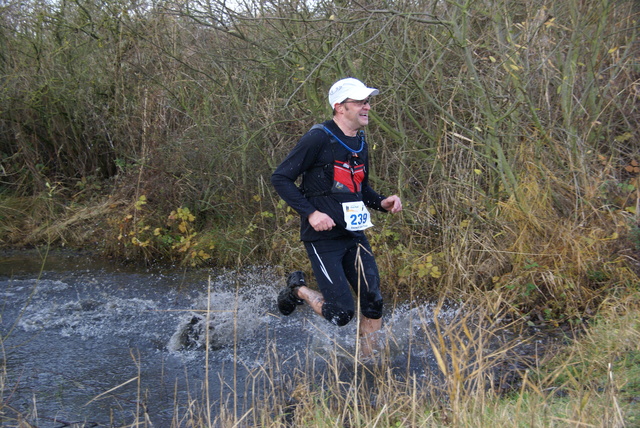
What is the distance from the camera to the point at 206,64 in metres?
9.12

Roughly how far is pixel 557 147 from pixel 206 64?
4.73 meters

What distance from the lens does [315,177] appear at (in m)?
4.67

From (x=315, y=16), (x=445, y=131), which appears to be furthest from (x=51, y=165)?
(x=445, y=131)

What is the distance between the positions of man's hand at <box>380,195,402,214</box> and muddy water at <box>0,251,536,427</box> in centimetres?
78

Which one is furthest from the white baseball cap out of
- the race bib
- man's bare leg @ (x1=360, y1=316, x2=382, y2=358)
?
man's bare leg @ (x1=360, y1=316, x2=382, y2=358)

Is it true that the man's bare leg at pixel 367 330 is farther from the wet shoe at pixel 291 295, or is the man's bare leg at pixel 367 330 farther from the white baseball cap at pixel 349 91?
the white baseball cap at pixel 349 91

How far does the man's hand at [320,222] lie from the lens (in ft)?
14.7

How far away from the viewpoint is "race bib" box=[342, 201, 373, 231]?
15.2 feet

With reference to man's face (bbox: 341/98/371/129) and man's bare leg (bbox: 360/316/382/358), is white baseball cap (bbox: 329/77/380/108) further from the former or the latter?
man's bare leg (bbox: 360/316/382/358)

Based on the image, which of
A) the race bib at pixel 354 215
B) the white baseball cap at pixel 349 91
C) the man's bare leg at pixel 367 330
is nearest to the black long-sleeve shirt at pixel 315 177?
the race bib at pixel 354 215

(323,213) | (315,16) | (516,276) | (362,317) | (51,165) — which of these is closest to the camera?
(323,213)

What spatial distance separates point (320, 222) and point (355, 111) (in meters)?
0.79

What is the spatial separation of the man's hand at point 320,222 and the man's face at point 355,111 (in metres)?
0.68

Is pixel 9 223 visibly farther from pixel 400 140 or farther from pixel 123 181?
Result: pixel 400 140
